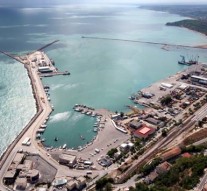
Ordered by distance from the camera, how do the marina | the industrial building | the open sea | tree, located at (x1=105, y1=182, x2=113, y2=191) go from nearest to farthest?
Result: tree, located at (x1=105, y1=182, x2=113, y2=191), the marina, the open sea, the industrial building

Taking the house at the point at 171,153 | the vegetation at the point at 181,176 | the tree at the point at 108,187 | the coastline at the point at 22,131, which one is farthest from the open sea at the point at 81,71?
the vegetation at the point at 181,176

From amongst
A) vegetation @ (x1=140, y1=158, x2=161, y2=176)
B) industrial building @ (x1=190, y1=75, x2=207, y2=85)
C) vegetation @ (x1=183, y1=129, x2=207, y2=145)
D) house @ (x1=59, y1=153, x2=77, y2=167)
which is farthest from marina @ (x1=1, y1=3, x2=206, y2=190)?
vegetation @ (x1=183, y1=129, x2=207, y2=145)

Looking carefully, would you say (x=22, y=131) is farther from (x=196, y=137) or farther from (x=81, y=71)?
(x=81, y=71)

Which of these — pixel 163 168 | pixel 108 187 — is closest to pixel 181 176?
pixel 163 168

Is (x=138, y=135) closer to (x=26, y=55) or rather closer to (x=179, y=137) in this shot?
(x=179, y=137)

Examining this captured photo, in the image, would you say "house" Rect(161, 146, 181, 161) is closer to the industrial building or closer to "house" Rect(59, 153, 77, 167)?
"house" Rect(59, 153, 77, 167)

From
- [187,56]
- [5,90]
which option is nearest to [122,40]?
[187,56]

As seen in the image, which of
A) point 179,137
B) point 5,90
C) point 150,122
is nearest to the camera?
point 179,137

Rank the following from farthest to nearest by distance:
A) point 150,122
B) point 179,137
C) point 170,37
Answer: point 170,37 < point 150,122 < point 179,137

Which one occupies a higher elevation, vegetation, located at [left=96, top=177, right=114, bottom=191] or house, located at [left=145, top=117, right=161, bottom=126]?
house, located at [left=145, top=117, right=161, bottom=126]
